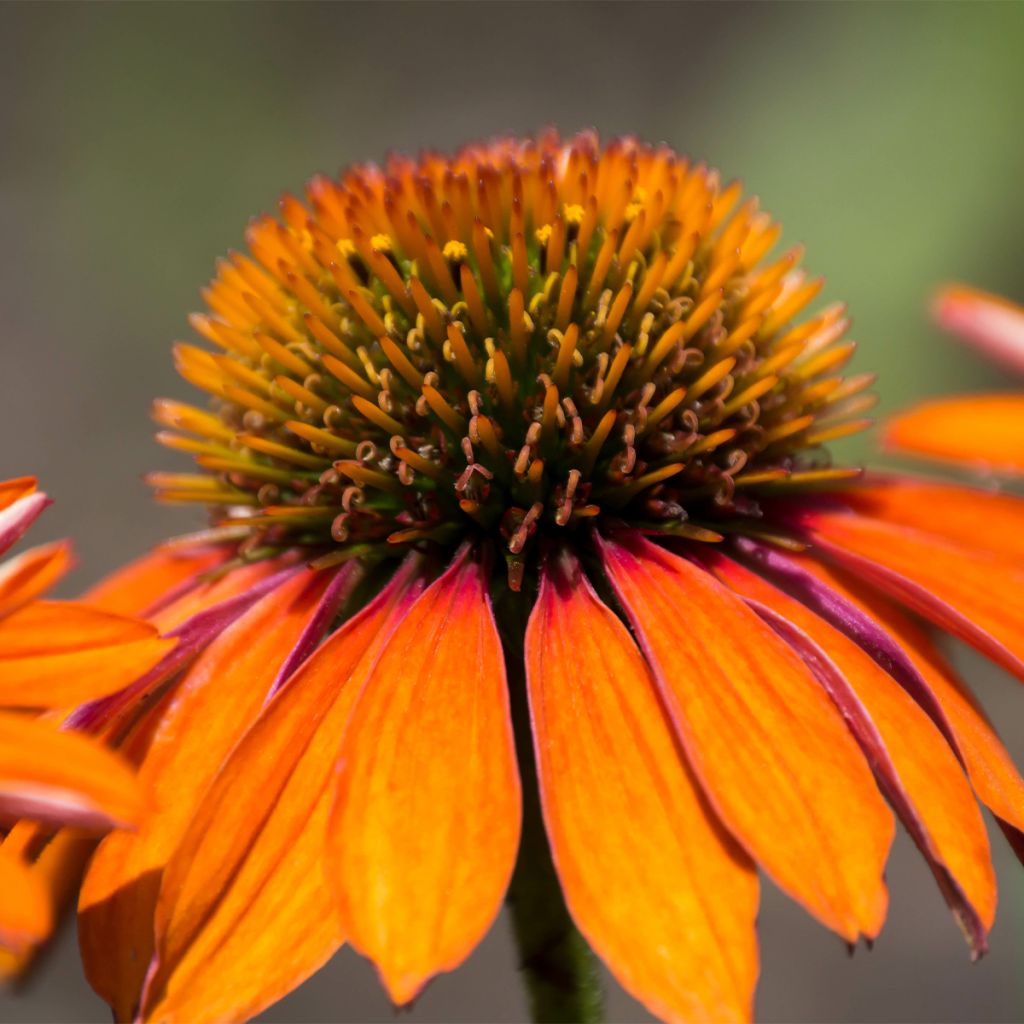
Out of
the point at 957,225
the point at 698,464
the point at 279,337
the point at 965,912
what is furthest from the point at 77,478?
the point at 965,912

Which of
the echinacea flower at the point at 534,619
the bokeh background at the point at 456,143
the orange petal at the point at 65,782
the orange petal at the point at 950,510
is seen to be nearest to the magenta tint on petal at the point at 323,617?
the echinacea flower at the point at 534,619

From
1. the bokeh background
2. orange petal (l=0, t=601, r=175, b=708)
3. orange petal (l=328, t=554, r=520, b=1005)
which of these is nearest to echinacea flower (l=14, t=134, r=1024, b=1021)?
orange petal (l=328, t=554, r=520, b=1005)

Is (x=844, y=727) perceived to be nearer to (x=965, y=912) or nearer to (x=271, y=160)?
(x=965, y=912)

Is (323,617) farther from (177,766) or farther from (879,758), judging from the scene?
(879,758)

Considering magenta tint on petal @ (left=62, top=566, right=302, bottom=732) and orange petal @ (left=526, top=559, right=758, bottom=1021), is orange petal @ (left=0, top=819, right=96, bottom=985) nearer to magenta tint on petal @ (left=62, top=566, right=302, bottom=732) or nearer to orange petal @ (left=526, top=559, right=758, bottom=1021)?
magenta tint on petal @ (left=62, top=566, right=302, bottom=732)

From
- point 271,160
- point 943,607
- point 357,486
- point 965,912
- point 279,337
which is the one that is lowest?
point 965,912

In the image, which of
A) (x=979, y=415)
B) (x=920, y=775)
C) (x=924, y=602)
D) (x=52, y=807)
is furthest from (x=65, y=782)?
(x=979, y=415)

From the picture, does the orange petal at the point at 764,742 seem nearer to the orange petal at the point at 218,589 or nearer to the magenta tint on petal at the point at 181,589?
the orange petal at the point at 218,589

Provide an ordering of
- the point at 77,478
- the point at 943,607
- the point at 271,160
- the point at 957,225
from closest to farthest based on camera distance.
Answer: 1. the point at 943,607
2. the point at 957,225
3. the point at 77,478
4. the point at 271,160
